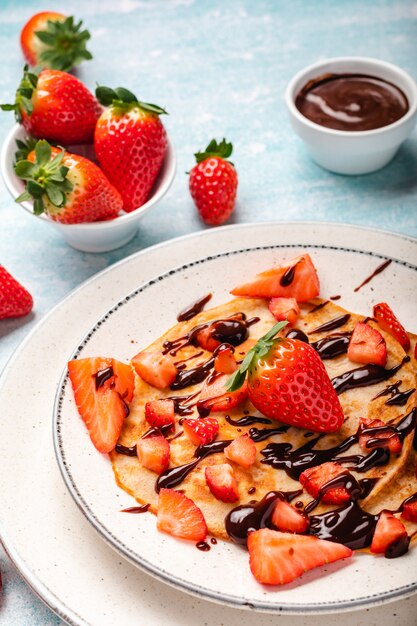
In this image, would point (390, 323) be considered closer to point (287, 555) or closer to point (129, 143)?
point (287, 555)

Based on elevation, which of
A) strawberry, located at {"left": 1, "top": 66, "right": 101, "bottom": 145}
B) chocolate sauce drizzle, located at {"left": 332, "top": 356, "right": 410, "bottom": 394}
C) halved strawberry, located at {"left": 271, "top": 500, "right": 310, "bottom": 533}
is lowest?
chocolate sauce drizzle, located at {"left": 332, "top": 356, "right": 410, "bottom": 394}

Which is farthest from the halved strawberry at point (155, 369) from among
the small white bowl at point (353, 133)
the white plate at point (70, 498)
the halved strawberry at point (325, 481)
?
the small white bowl at point (353, 133)

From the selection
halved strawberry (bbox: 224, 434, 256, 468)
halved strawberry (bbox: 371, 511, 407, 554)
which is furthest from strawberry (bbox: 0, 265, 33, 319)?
halved strawberry (bbox: 371, 511, 407, 554)

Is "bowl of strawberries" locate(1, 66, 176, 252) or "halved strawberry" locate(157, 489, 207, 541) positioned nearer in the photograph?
"halved strawberry" locate(157, 489, 207, 541)

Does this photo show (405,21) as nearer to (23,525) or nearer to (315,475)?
(315,475)

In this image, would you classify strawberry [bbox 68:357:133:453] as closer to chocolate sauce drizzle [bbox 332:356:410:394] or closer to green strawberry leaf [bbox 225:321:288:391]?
green strawberry leaf [bbox 225:321:288:391]

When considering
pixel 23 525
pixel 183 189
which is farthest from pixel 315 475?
pixel 183 189
